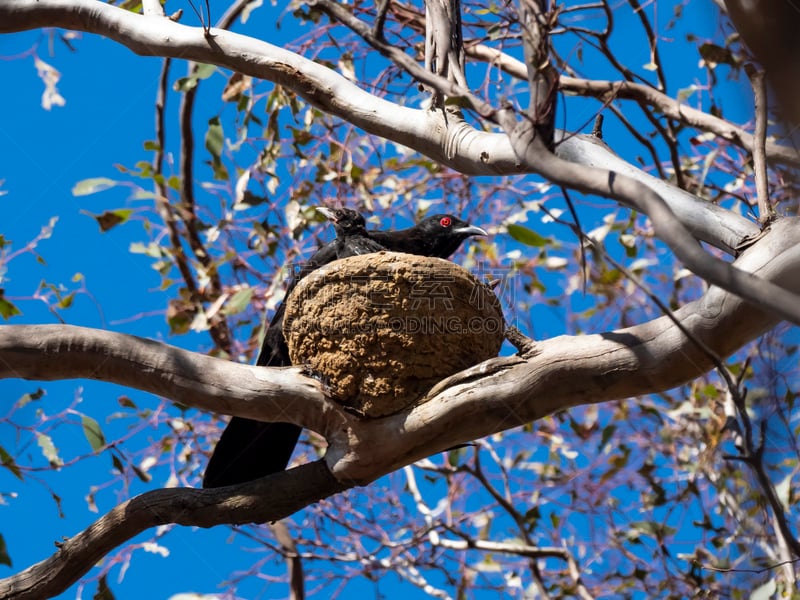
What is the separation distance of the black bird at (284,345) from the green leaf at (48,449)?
4.59 ft

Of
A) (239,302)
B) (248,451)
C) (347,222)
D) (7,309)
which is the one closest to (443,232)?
(347,222)

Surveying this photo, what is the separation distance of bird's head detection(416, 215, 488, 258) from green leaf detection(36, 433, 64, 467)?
2.78 metres

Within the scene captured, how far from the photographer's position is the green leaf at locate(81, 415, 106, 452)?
522 cm

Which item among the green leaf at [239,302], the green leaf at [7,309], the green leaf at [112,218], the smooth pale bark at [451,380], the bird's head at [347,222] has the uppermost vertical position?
the green leaf at [112,218]

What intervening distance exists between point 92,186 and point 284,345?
219 cm

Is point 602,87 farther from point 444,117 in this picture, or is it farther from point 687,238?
point 687,238

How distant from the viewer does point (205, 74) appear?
232 inches

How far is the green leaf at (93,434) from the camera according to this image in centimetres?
522

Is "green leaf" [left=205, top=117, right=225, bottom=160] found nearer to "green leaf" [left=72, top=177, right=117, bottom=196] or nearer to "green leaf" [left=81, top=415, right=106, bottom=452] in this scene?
"green leaf" [left=72, top=177, right=117, bottom=196]

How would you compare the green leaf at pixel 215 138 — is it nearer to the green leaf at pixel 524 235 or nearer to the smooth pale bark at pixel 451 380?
the green leaf at pixel 524 235

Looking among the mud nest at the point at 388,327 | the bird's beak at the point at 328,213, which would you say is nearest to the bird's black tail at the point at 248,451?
the mud nest at the point at 388,327

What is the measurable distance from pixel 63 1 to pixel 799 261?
364 cm

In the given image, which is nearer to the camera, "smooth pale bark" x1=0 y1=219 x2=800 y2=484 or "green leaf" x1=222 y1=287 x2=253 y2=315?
"smooth pale bark" x1=0 y1=219 x2=800 y2=484

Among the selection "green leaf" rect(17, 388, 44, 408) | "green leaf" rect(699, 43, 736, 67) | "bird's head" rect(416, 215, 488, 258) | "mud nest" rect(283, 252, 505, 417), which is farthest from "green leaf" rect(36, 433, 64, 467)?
"green leaf" rect(699, 43, 736, 67)
